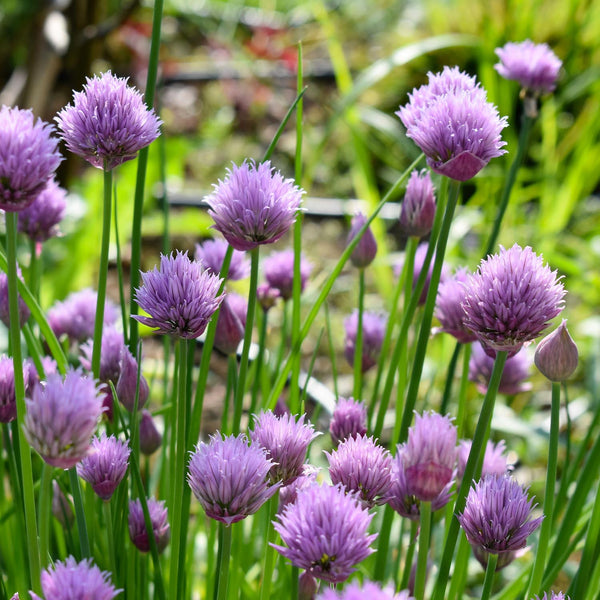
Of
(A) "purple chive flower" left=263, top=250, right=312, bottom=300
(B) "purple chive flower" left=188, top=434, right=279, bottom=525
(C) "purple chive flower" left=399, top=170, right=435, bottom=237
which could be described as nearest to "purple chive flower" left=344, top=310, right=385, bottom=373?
(A) "purple chive flower" left=263, top=250, right=312, bottom=300

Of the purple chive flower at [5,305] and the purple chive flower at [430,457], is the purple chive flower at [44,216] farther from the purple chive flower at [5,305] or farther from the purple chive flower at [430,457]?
the purple chive flower at [430,457]

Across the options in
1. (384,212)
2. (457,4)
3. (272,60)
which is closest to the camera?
(384,212)

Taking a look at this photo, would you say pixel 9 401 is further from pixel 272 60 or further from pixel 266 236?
pixel 272 60

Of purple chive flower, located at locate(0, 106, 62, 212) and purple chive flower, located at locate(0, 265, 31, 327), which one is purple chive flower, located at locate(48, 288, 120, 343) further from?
purple chive flower, located at locate(0, 106, 62, 212)

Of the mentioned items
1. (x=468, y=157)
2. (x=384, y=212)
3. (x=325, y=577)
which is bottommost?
(x=325, y=577)

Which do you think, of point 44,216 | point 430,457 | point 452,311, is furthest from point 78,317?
point 430,457

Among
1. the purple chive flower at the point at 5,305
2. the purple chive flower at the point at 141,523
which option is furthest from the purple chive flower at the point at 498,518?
the purple chive flower at the point at 5,305

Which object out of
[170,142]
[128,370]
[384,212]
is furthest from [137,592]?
[170,142]
